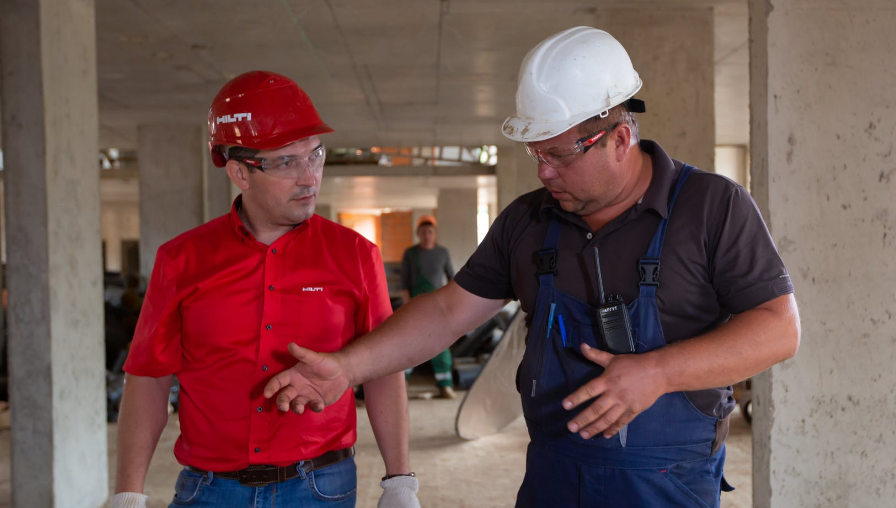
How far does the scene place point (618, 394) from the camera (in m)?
1.60

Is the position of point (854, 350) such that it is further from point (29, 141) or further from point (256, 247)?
point (29, 141)

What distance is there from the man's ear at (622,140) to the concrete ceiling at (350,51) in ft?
16.8

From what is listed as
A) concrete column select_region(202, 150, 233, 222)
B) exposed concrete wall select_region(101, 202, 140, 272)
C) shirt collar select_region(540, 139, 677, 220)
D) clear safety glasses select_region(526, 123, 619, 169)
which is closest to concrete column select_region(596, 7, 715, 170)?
shirt collar select_region(540, 139, 677, 220)

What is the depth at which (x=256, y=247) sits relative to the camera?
2203 mm

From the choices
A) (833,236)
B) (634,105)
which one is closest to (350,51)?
(833,236)

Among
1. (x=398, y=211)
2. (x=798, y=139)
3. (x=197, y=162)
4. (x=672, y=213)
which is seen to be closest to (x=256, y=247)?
(x=672, y=213)

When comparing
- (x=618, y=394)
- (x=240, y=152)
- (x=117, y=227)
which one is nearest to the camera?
(x=618, y=394)

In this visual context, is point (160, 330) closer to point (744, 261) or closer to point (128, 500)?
point (128, 500)

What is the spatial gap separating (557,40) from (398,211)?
47.3 m

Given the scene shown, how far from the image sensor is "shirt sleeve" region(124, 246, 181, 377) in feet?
6.91

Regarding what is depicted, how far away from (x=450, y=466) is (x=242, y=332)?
15.1 ft

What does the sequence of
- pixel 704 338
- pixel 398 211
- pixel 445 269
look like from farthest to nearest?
pixel 398 211, pixel 445 269, pixel 704 338

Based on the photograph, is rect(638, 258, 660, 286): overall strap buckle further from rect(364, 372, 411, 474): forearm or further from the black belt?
the black belt

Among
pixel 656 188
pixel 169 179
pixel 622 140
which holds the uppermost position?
pixel 169 179
